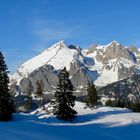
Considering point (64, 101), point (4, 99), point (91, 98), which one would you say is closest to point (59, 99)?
point (64, 101)

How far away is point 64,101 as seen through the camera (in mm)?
77250

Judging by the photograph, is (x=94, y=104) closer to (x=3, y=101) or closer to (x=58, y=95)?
(x=58, y=95)

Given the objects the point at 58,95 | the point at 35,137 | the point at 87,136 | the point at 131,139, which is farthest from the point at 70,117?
the point at 35,137

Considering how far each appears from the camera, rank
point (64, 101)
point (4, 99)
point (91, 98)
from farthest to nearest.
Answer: point (91, 98) → point (64, 101) → point (4, 99)

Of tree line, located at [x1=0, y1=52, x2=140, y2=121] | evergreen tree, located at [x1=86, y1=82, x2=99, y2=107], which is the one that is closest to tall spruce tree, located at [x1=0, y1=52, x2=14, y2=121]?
tree line, located at [x1=0, y1=52, x2=140, y2=121]

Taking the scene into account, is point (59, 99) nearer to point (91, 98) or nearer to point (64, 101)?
point (64, 101)

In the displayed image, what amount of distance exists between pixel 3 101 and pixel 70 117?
14.8m

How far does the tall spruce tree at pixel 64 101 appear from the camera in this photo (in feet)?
251

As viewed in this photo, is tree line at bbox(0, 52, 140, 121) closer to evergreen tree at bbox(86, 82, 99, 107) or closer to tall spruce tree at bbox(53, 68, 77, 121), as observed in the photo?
tall spruce tree at bbox(53, 68, 77, 121)

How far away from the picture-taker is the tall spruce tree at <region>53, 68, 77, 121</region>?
76625 millimetres

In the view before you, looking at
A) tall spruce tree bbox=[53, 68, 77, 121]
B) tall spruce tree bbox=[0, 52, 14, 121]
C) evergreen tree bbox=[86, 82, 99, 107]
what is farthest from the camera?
evergreen tree bbox=[86, 82, 99, 107]

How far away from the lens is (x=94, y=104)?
11188cm

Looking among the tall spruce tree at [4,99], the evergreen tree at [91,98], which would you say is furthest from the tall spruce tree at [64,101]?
the evergreen tree at [91,98]

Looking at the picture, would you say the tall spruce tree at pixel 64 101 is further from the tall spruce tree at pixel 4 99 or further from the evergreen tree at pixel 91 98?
the evergreen tree at pixel 91 98
